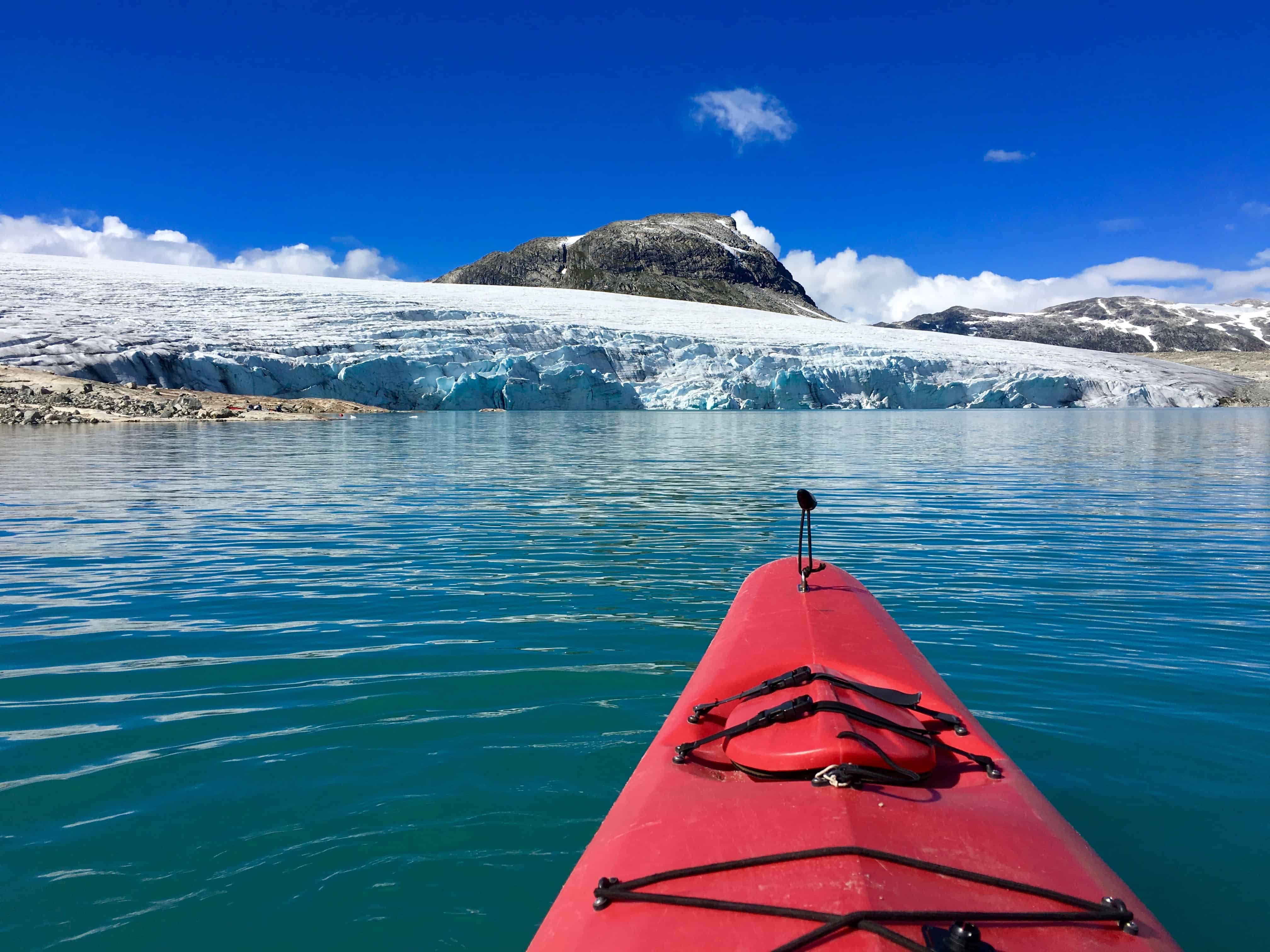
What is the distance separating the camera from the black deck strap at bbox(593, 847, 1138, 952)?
57.0 inches

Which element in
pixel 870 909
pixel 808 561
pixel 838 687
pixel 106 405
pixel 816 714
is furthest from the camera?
pixel 106 405

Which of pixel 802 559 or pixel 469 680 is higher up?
pixel 802 559

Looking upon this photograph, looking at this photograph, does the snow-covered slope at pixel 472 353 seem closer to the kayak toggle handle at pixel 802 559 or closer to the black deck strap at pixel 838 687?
the kayak toggle handle at pixel 802 559

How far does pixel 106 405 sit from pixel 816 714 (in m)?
28.7

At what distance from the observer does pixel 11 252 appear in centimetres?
4753

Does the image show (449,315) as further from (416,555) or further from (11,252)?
(416,555)

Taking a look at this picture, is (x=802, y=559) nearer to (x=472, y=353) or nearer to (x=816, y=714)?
(x=816, y=714)

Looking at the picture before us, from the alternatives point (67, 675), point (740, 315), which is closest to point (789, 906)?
point (67, 675)

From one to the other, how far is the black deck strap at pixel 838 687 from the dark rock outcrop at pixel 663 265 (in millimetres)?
110525

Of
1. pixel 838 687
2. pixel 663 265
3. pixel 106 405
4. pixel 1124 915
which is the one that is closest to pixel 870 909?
pixel 1124 915

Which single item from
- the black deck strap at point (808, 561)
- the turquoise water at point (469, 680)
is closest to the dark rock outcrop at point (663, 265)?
the turquoise water at point (469, 680)

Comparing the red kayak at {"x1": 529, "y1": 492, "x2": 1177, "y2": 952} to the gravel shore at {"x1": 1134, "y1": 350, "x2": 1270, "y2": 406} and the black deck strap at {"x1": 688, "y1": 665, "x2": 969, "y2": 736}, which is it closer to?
the black deck strap at {"x1": 688, "y1": 665, "x2": 969, "y2": 736}

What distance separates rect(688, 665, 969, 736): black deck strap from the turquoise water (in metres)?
0.60

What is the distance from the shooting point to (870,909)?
1.48 metres
